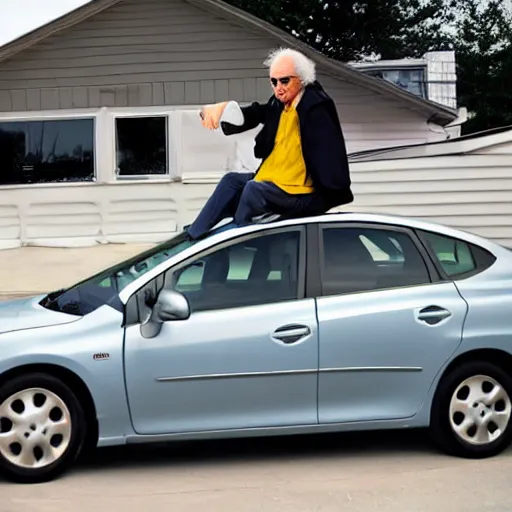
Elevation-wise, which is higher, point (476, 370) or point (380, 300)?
point (380, 300)

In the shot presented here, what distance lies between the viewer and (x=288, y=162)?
564cm

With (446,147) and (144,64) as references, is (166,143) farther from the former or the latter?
(446,147)

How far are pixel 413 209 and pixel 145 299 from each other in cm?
855

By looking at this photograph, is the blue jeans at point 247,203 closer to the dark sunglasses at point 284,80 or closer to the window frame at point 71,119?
the dark sunglasses at point 284,80

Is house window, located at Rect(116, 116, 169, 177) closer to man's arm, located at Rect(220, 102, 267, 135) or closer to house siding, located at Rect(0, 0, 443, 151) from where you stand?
house siding, located at Rect(0, 0, 443, 151)

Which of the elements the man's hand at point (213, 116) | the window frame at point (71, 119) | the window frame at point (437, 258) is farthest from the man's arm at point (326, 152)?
the window frame at point (71, 119)

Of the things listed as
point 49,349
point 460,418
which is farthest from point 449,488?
point 49,349

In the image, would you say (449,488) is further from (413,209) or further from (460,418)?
(413,209)

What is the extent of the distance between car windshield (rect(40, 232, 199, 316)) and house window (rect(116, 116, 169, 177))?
8548 mm

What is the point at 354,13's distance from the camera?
36594 millimetres

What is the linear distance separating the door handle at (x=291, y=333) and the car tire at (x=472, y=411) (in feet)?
2.86

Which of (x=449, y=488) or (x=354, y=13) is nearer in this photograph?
(x=449, y=488)

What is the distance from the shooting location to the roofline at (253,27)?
1299 centimetres

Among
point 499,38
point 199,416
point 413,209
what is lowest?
point 199,416
